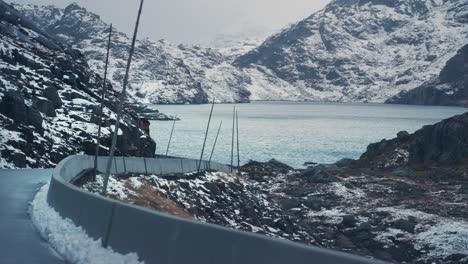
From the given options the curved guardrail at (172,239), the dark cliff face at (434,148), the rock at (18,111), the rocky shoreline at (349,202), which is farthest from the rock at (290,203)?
the curved guardrail at (172,239)

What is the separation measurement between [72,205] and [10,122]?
3383cm

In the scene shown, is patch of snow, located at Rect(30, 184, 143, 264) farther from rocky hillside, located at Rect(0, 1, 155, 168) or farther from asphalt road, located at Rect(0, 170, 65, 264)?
rocky hillside, located at Rect(0, 1, 155, 168)

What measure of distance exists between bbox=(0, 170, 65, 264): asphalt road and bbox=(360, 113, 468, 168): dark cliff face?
6372 centimetres

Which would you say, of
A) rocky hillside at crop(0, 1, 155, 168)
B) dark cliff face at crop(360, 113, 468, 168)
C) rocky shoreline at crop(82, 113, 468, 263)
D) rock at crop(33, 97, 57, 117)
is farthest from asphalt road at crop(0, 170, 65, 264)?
dark cliff face at crop(360, 113, 468, 168)

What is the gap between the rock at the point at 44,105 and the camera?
185 feet

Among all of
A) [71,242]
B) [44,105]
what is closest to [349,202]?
[44,105]

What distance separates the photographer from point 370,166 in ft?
292

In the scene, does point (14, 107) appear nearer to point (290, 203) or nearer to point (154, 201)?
point (154, 201)

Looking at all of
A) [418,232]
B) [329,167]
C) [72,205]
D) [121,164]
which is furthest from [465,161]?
[72,205]

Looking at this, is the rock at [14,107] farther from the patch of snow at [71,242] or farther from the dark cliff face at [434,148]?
the dark cliff face at [434,148]

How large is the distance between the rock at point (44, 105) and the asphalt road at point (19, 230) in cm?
2552

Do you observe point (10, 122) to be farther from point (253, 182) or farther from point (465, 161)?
point (465, 161)

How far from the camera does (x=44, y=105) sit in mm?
56594

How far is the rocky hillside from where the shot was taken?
4738 centimetres
